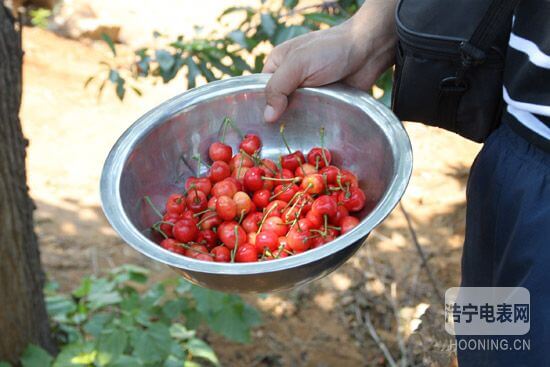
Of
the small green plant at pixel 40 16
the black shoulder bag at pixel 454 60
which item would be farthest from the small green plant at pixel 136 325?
the small green plant at pixel 40 16

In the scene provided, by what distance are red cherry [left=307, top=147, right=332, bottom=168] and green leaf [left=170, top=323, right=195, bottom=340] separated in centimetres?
116

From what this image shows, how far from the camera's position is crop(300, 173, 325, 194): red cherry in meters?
1.51

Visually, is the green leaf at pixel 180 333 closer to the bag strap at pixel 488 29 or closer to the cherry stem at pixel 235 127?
the cherry stem at pixel 235 127

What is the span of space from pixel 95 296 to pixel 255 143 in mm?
1286

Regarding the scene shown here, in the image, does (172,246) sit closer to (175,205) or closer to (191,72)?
(175,205)

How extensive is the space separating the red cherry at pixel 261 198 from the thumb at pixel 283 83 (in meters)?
0.18

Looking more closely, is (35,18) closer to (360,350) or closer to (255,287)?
(360,350)

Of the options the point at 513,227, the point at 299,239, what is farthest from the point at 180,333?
the point at 513,227

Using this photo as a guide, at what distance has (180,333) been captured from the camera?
2553 mm

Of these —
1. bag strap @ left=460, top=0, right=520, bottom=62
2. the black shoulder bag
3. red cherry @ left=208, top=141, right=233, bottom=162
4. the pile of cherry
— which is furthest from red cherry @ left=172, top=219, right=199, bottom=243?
bag strap @ left=460, top=0, right=520, bottom=62

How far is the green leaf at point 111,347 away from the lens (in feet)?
7.02

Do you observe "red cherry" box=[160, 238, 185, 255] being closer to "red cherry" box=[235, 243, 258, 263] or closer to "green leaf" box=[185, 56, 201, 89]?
"red cherry" box=[235, 243, 258, 263]

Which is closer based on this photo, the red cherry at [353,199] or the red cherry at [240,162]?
the red cherry at [353,199]

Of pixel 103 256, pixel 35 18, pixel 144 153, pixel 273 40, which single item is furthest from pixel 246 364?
pixel 35 18
